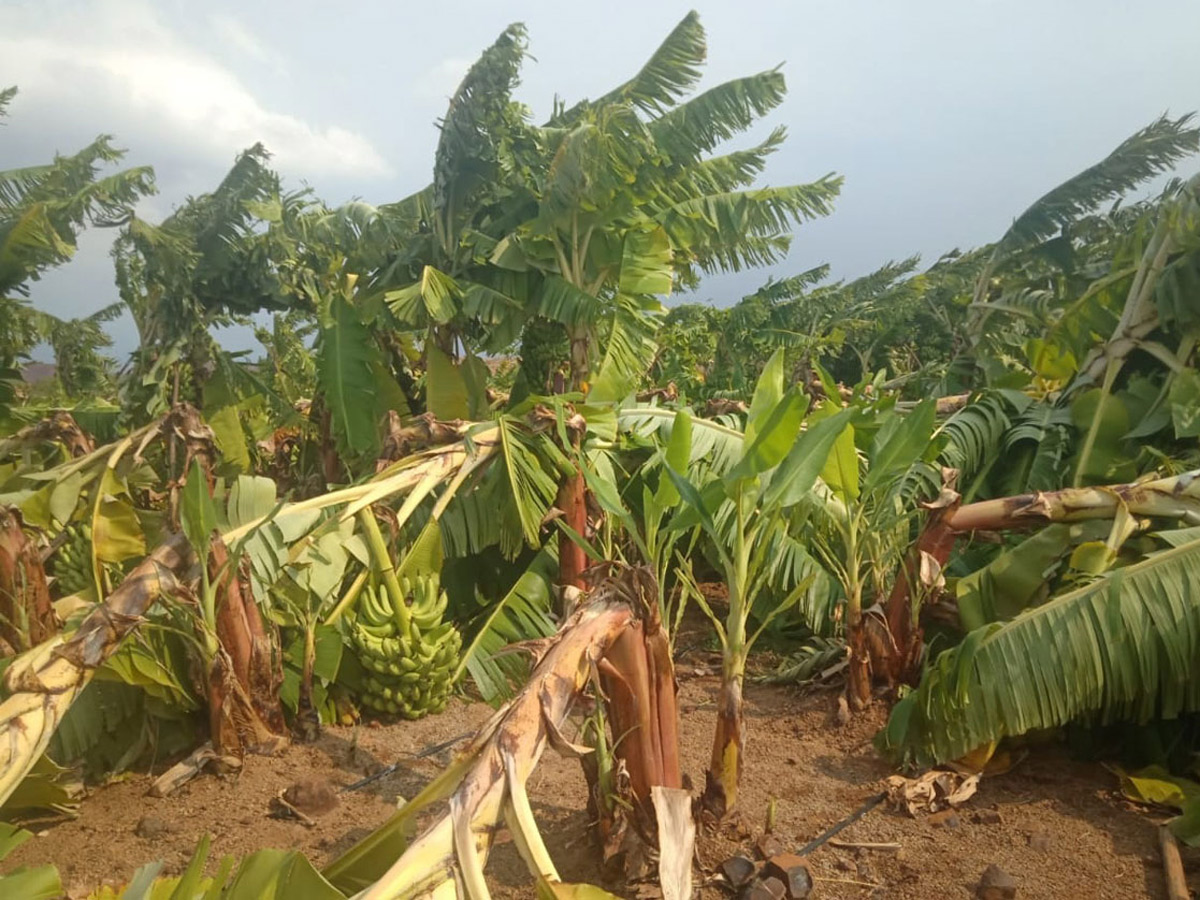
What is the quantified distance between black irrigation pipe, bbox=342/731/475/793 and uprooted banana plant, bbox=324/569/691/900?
1284 mm

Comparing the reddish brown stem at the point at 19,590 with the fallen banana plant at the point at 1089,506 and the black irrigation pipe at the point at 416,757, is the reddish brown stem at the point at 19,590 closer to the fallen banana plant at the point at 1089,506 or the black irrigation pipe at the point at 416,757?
the black irrigation pipe at the point at 416,757

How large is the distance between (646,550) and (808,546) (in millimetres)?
2187

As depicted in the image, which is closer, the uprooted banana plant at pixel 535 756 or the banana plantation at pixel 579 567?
the uprooted banana plant at pixel 535 756

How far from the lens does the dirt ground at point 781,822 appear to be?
2270 mm

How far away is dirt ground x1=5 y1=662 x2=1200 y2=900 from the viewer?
7.45 feet

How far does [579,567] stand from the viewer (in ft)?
12.8

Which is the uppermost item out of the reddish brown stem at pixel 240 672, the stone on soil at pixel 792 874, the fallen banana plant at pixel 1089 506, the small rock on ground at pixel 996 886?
the reddish brown stem at pixel 240 672

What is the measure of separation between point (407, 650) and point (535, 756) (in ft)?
7.17

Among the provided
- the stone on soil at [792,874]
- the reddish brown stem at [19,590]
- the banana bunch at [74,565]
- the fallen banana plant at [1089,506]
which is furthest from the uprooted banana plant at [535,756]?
the banana bunch at [74,565]

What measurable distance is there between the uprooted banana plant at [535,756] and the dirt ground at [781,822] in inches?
20.6

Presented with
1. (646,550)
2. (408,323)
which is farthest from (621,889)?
(408,323)

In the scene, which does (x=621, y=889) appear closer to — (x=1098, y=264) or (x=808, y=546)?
(x=808, y=546)

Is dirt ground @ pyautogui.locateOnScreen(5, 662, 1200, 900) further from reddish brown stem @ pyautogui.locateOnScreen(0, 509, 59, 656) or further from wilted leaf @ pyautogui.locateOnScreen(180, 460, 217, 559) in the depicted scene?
wilted leaf @ pyautogui.locateOnScreen(180, 460, 217, 559)

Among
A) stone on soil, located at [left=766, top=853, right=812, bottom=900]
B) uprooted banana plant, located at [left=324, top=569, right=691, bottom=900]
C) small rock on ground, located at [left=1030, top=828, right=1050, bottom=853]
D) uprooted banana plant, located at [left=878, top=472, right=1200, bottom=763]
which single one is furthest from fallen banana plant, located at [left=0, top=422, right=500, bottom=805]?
small rock on ground, located at [left=1030, top=828, right=1050, bottom=853]
